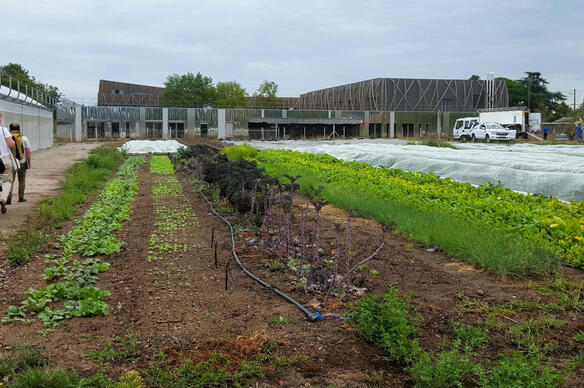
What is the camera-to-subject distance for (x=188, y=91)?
86875mm

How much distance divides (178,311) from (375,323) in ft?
6.04

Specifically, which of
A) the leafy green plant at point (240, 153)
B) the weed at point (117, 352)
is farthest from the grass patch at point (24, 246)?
the leafy green plant at point (240, 153)

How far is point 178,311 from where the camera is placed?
492cm

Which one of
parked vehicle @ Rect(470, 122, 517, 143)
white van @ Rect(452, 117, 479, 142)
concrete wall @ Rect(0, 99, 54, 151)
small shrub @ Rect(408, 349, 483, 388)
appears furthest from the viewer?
white van @ Rect(452, 117, 479, 142)

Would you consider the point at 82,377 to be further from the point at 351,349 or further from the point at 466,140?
the point at 466,140

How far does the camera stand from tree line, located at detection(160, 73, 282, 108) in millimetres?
85562

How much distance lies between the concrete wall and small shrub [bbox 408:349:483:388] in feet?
75.3

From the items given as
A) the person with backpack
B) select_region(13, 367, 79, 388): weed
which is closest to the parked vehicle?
the person with backpack

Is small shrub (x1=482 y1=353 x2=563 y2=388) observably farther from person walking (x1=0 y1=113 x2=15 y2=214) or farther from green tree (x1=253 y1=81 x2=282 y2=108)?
green tree (x1=253 y1=81 x2=282 y2=108)

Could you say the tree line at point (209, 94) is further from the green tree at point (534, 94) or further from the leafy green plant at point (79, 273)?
the leafy green plant at point (79, 273)

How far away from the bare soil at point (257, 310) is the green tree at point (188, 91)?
80.5 m

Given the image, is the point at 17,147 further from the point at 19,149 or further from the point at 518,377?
the point at 518,377

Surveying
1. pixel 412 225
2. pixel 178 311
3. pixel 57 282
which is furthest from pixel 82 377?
pixel 412 225

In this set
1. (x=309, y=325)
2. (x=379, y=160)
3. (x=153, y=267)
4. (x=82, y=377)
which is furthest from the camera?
(x=379, y=160)
